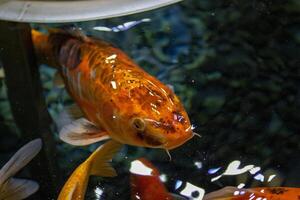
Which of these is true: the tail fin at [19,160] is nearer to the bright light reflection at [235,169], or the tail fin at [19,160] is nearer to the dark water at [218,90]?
the dark water at [218,90]

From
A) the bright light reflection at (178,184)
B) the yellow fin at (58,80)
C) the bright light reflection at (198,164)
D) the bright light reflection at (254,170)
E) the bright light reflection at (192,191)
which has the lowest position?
the bright light reflection at (192,191)

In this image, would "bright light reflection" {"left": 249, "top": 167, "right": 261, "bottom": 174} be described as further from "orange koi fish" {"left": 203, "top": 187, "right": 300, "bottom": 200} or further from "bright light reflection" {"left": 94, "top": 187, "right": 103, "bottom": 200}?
"bright light reflection" {"left": 94, "top": 187, "right": 103, "bottom": 200}

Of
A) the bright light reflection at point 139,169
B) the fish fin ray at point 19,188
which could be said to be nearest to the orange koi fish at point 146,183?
the bright light reflection at point 139,169

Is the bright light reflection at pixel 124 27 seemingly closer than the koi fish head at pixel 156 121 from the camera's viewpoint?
No

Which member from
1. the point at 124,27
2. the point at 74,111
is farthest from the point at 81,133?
the point at 124,27

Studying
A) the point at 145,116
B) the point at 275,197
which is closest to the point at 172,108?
the point at 145,116

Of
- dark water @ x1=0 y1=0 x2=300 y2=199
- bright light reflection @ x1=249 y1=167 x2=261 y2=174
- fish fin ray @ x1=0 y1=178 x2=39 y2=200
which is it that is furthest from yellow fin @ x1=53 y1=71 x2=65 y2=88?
bright light reflection @ x1=249 y1=167 x2=261 y2=174
